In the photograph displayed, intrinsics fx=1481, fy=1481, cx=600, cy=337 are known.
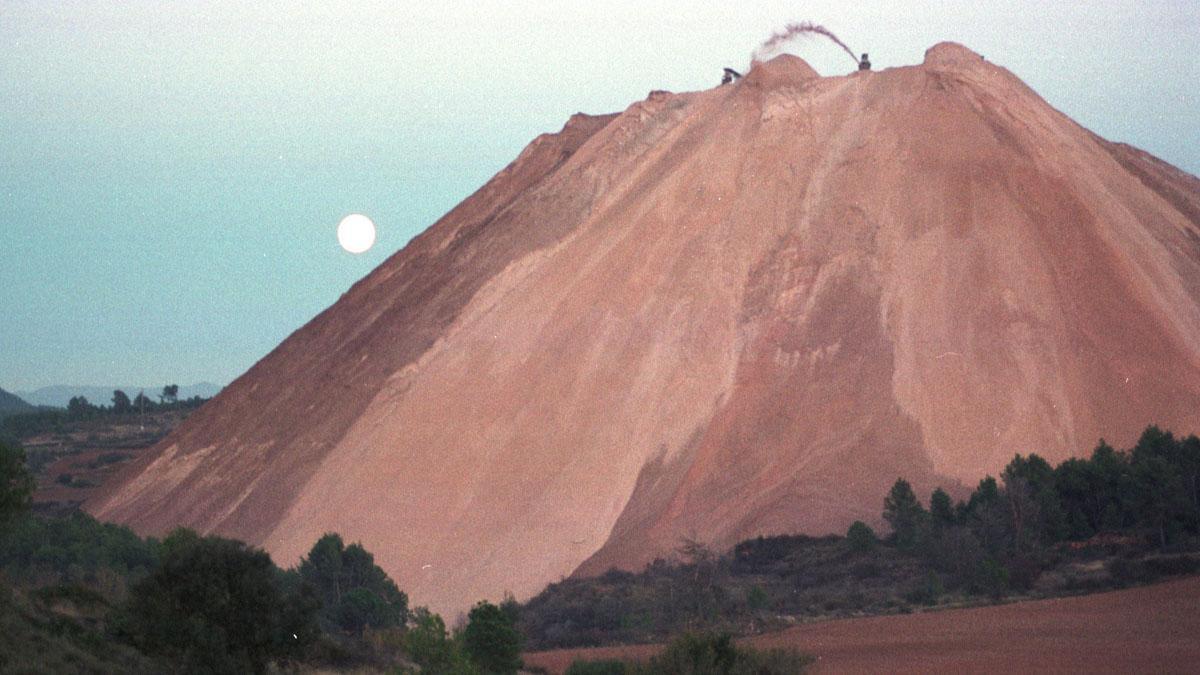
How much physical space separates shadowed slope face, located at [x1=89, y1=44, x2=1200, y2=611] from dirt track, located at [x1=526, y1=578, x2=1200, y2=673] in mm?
7763

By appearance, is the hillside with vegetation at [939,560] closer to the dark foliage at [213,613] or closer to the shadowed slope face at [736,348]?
the shadowed slope face at [736,348]

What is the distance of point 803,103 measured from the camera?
49.7m

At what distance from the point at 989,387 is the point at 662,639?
15.3 metres

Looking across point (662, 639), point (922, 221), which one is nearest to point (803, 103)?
point (922, 221)

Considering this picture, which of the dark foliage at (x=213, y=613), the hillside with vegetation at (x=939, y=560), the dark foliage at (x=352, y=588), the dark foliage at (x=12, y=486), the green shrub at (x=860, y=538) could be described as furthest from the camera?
the green shrub at (x=860, y=538)

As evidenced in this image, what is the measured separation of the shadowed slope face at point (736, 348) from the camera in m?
39.1

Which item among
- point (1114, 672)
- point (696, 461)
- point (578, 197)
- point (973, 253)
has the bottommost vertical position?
point (1114, 672)

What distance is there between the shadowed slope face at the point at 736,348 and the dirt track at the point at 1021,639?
25.5 ft

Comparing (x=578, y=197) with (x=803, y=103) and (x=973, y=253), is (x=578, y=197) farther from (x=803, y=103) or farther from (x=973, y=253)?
(x=973, y=253)

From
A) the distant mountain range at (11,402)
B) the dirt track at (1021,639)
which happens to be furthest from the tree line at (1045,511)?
the distant mountain range at (11,402)

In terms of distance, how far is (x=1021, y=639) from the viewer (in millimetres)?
26250

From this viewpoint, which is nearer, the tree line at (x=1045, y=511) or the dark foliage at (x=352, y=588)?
the dark foliage at (x=352, y=588)

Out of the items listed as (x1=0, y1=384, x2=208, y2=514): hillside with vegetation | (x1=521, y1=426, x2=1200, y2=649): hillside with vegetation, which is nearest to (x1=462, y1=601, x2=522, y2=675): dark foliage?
(x1=521, y1=426, x2=1200, y2=649): hillside with vegetation

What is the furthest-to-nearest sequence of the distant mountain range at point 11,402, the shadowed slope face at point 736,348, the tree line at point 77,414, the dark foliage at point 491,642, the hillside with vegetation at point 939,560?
the distant mountain range at point 11,402 → the tree line at point 77,414 → the shadowed slope face at point 736,348 → the hillside with vegetation at point 939,560 → the dark foliage at point 491,642
